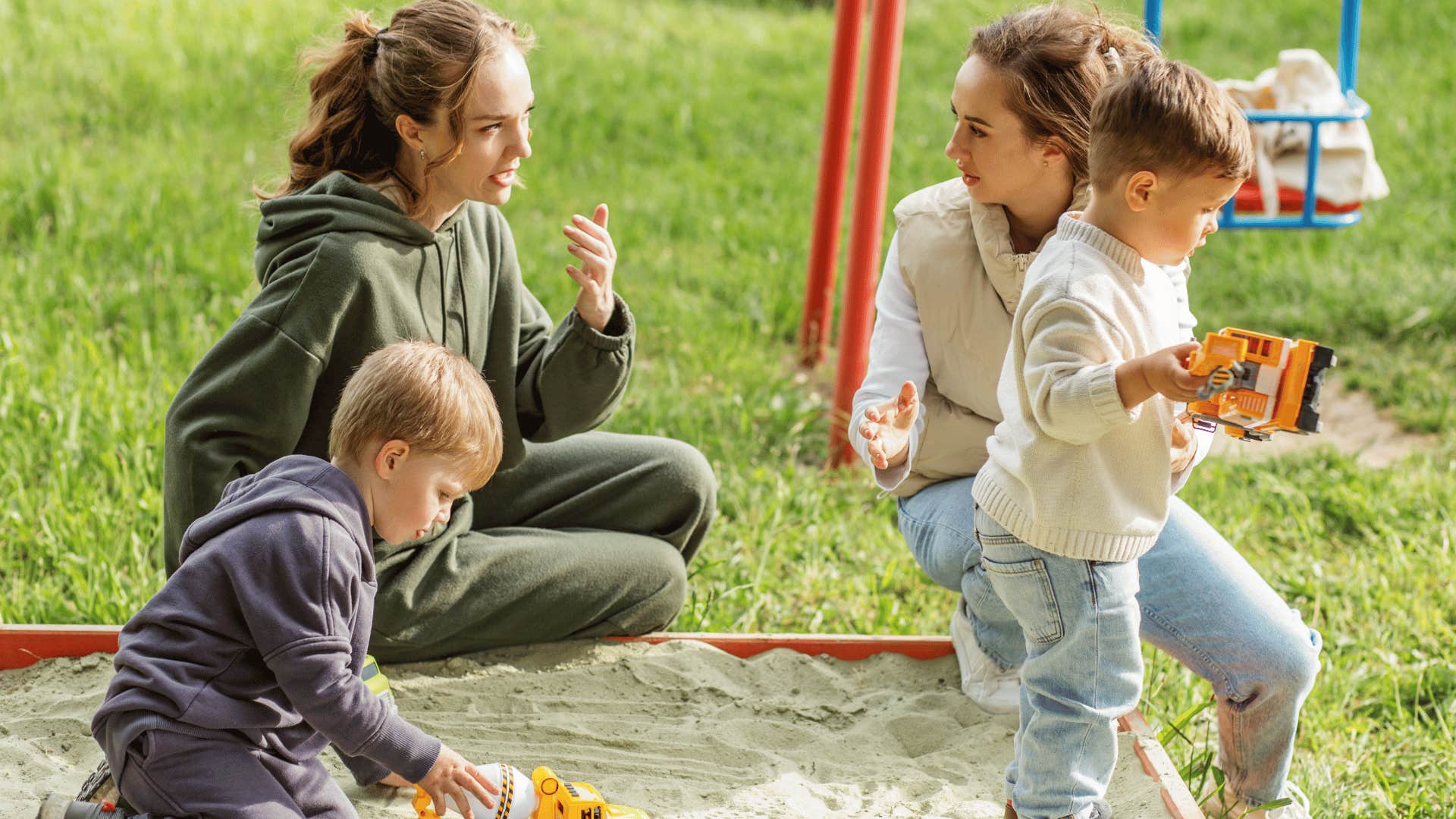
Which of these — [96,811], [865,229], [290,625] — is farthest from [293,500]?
[865,229]

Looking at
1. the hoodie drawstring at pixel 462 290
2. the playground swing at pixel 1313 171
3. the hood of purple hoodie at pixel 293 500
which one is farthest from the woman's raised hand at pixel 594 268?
the playground swing at pixel 1313 171

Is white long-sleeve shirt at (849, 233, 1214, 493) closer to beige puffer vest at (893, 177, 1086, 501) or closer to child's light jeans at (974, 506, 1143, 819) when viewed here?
beige puffer vest at (893, 177, 1086, 501)

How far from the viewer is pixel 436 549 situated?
9.70 feet

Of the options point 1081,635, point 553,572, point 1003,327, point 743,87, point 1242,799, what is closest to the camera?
point 1081,635

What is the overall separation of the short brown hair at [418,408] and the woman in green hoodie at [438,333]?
51cm

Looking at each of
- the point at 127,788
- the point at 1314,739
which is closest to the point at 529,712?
the point at 127,788

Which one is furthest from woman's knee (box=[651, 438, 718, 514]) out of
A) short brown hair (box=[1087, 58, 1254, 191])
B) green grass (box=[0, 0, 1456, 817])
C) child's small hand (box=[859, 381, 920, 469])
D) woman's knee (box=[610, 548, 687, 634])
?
short brown hair (box=[1087, 58, 1254, 191])

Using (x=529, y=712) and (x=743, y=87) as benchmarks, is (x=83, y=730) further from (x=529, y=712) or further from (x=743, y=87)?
(x=743, y=87)

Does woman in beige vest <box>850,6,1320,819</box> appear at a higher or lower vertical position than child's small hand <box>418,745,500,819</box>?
higher

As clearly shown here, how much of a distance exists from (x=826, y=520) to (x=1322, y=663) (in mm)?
1327

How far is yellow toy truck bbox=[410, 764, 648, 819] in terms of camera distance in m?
2.31

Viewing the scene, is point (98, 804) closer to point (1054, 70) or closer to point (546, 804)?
point (546, 804)

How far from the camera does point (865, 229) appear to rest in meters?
4.34

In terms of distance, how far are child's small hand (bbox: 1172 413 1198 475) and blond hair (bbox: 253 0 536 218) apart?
1399mm
